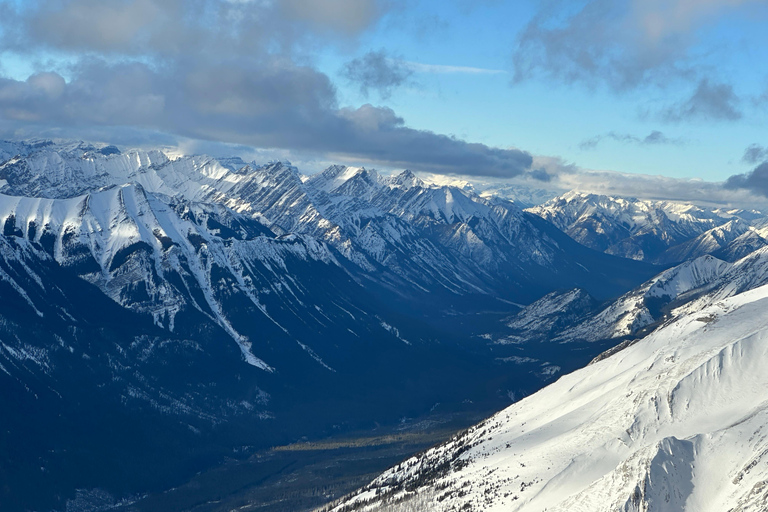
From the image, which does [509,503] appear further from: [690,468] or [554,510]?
[690,468]

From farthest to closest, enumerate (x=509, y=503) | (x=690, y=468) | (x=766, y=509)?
(x=509, y=503) < (x=690, y=468) < (x=766, y=509)

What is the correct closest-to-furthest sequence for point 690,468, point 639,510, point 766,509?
point 766,509 < point 639,510 < point 690,468

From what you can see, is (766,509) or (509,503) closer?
(766,509)

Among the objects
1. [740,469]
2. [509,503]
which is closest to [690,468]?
[740,469]

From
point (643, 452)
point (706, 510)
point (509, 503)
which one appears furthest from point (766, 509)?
point (509, 503)

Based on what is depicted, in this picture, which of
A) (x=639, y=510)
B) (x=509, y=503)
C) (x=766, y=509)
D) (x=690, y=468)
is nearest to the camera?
(x=766, y=509)

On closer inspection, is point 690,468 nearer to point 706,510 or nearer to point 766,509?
point 706,510

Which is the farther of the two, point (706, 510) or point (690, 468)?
point (690, 468)

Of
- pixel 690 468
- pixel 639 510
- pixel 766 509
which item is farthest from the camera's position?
pixel 690 468
